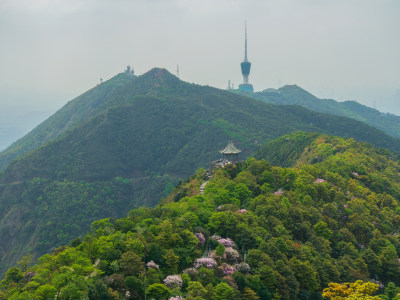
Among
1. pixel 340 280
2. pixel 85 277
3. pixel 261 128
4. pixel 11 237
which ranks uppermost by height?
pixel 261 128

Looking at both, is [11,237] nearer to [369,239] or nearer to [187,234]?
[187,234]

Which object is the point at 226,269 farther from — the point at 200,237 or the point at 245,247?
the point at 245,247

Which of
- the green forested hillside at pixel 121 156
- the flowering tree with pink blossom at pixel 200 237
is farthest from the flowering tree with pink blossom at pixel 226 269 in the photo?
the green forested hillside at pixel 121 156

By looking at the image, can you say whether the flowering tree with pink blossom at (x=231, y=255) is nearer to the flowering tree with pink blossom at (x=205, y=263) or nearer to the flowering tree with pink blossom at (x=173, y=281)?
the flowering tree with pink blossom at (x=205, y=263)

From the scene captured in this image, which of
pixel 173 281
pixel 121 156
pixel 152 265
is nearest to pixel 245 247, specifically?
pixel 173 281

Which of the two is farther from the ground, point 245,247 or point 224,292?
point 245,247

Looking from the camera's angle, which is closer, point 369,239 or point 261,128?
point 369,239

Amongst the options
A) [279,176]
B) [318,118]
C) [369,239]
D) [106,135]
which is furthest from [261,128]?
[369,239]
